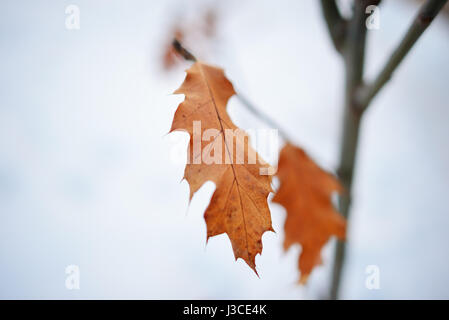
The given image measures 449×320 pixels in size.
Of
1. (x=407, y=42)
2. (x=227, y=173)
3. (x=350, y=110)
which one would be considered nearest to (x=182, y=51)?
(x=227, y=173)

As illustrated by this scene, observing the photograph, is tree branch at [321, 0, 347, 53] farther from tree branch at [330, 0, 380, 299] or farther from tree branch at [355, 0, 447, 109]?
tree branch at [355, 0, 447, 109]

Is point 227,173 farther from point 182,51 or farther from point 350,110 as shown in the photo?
point 350,110

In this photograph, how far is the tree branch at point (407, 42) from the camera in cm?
36

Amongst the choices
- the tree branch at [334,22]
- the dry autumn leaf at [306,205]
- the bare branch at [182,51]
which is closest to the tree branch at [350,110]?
the tree branch at [334,22]

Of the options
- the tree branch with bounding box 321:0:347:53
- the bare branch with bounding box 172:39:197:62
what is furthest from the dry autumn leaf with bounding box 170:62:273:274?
the tree branch with bounding box 321:0:347:53

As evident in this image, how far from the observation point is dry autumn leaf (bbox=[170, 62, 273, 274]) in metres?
0.36

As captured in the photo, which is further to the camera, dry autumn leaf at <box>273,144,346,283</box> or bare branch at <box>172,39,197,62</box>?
dry autumn leaf at <box>273,144,346,283</box>

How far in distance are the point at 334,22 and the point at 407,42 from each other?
0.74ft

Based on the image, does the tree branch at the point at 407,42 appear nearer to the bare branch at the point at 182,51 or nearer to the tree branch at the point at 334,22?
the tree branch at the point at 334,22

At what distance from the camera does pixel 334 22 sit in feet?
1.97

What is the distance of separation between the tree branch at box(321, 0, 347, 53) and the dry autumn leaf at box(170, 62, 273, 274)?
357 mm
